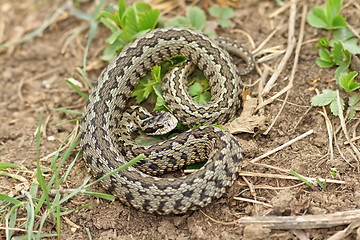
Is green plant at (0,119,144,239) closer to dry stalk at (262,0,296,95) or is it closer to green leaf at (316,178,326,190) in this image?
green leaf at (316,178,326,190)

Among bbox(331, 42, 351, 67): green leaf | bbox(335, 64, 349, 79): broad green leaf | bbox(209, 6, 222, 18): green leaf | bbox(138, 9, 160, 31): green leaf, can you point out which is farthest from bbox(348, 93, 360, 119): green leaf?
bbox(138, 9, 160, 31): green leaf

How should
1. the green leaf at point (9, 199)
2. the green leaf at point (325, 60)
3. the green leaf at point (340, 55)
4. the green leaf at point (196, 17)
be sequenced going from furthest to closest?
the green leaf at point (196, 17) < the green leaf at point (325, 60) < the green leaf at point (340, 55) < the green leaf at point (9, 199)

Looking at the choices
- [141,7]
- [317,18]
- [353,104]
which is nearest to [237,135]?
[353,104]

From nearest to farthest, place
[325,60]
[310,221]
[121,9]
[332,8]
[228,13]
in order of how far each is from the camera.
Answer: [310,221], [325,60], [332,8], [121,9], [228,13]

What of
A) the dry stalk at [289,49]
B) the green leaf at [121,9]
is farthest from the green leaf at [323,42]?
the green leaf at [121,9]

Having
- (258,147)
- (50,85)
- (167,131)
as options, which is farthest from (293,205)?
(50,85)

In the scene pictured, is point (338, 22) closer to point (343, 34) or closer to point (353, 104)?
point (343, 34)

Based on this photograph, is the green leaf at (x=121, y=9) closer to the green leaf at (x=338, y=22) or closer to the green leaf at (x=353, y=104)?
the green leaf at (x=338, y=22)

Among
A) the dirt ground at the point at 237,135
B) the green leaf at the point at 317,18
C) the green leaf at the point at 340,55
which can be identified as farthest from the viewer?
the green leaf at the point at 317,18

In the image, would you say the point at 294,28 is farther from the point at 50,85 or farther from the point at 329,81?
the point at 50,85
